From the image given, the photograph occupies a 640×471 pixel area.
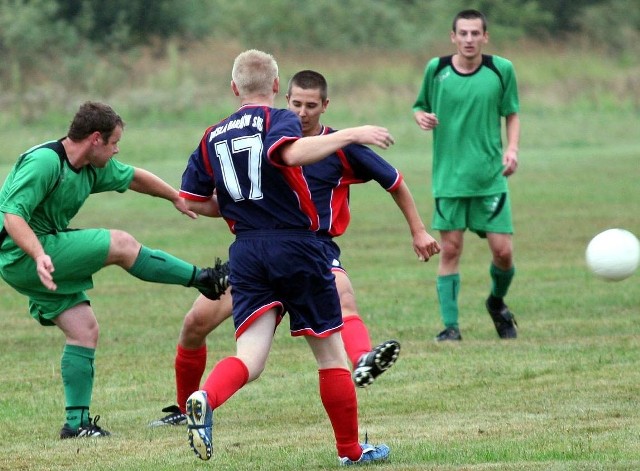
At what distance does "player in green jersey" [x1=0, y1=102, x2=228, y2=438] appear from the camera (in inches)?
264

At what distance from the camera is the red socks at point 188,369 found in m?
7.34

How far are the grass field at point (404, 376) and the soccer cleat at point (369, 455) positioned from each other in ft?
0.20

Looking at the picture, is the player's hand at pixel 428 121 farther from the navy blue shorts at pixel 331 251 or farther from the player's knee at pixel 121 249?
the player's knee at pixel 121 249

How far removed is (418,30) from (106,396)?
130 feet

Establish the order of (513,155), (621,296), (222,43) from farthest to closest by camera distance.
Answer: (222,43) → (621,296) → (513,155)

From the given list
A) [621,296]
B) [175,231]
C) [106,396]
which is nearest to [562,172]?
[175,231]

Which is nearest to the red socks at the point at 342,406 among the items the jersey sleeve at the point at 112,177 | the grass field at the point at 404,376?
the grass field at the point at 404,376

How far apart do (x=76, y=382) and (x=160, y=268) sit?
0.73 m

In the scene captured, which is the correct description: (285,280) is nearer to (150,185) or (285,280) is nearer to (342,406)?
(342,406)

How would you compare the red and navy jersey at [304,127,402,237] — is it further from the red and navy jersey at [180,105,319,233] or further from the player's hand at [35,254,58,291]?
the player's hand at [35,254,58,291]

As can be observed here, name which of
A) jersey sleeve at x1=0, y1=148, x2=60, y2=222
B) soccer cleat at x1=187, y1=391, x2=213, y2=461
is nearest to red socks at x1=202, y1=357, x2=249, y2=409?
soccer cleat at x1=187, y1=391, x2=213, y2=461

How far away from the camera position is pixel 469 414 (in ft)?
23.7

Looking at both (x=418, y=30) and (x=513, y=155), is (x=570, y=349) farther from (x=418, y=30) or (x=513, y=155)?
(x=418, y=30)

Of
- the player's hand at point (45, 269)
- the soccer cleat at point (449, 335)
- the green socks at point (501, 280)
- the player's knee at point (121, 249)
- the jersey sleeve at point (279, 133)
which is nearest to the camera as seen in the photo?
the jersey sleeve at point (279, 133)
